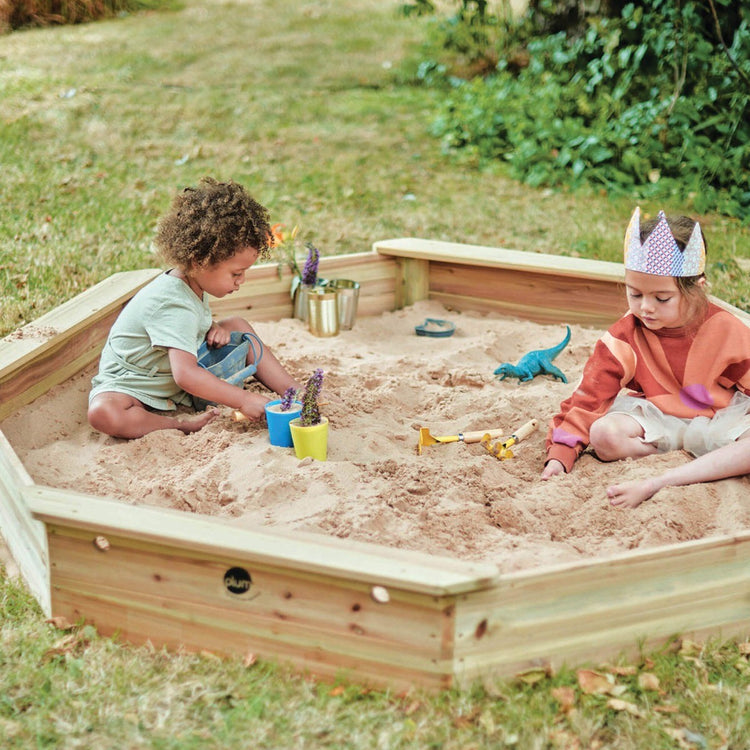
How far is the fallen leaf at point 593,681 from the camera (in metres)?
2.29

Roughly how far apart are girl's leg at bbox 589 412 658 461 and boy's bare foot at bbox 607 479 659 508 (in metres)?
0.23

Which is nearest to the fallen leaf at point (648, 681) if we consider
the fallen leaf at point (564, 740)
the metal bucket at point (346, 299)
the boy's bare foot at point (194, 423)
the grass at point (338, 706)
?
the grass at point (338, 706)

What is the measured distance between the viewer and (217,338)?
371cm

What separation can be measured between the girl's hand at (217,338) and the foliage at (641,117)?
365 cm

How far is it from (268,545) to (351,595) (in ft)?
0.72

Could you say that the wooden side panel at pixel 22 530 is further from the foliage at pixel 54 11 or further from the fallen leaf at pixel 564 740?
the foliage at pixel 54 11

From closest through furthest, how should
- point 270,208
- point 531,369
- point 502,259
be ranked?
point 531,369 < point 502,259 < point 270,208

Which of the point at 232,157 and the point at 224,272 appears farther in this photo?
the point at 232,157

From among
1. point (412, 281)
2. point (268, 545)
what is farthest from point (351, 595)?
point (412, 281)

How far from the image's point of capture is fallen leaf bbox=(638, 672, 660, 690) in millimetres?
2314

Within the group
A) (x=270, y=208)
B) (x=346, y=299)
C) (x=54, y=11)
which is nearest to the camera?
(x=346, y=299)

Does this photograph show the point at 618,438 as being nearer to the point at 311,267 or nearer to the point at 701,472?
the point at 701,472

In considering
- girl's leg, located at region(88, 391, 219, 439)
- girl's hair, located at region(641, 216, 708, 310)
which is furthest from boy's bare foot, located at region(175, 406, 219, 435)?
girl's hair, located at region(641, 216, 708, 310)

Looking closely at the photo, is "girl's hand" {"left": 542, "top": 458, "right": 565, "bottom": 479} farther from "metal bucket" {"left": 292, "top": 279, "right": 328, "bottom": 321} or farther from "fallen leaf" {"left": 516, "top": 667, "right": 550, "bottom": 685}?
"metal bucket" {"left": 292, "top": 279, "right": 328, "bottom": 321}
